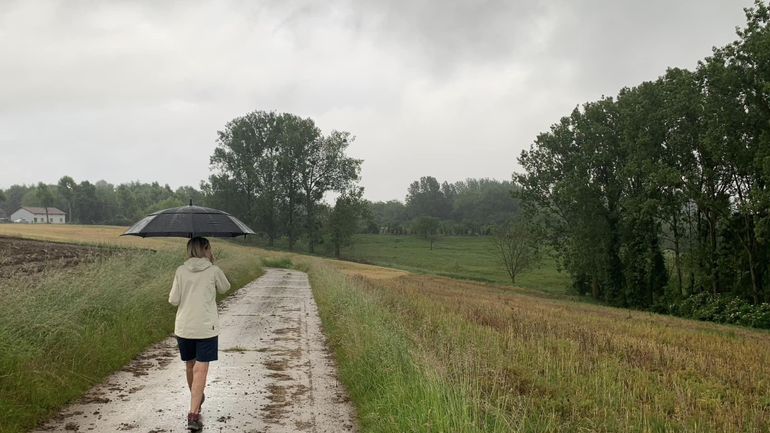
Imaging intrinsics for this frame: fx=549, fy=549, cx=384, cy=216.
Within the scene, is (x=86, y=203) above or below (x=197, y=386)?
above

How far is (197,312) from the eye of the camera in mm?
6656

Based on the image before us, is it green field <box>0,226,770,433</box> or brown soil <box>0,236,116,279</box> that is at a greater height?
brown soil <box>0,236,116,279</box>

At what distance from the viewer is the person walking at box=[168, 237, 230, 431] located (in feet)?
21.7

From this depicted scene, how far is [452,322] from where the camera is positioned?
1246 cm

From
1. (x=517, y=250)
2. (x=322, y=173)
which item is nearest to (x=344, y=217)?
(x=322, y=173)

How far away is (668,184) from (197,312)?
31.5 meters

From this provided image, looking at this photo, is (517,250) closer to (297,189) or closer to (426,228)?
(297,189)

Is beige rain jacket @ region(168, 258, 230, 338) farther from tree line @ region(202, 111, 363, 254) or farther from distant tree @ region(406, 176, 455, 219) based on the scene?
distant tree @ region(406, 176, 455, 219)

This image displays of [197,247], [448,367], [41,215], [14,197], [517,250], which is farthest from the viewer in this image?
[14,197]

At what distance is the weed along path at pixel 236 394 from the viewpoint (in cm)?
638

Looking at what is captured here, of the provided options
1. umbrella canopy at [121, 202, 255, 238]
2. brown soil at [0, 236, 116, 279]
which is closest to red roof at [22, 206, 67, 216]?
brown soil at [0, 236, 116, 279]

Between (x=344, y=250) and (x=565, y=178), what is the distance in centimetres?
5159

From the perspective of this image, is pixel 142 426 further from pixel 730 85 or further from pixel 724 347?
pixel 730 85

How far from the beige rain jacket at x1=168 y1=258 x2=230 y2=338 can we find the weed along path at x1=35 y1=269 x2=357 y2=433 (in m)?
1.06
